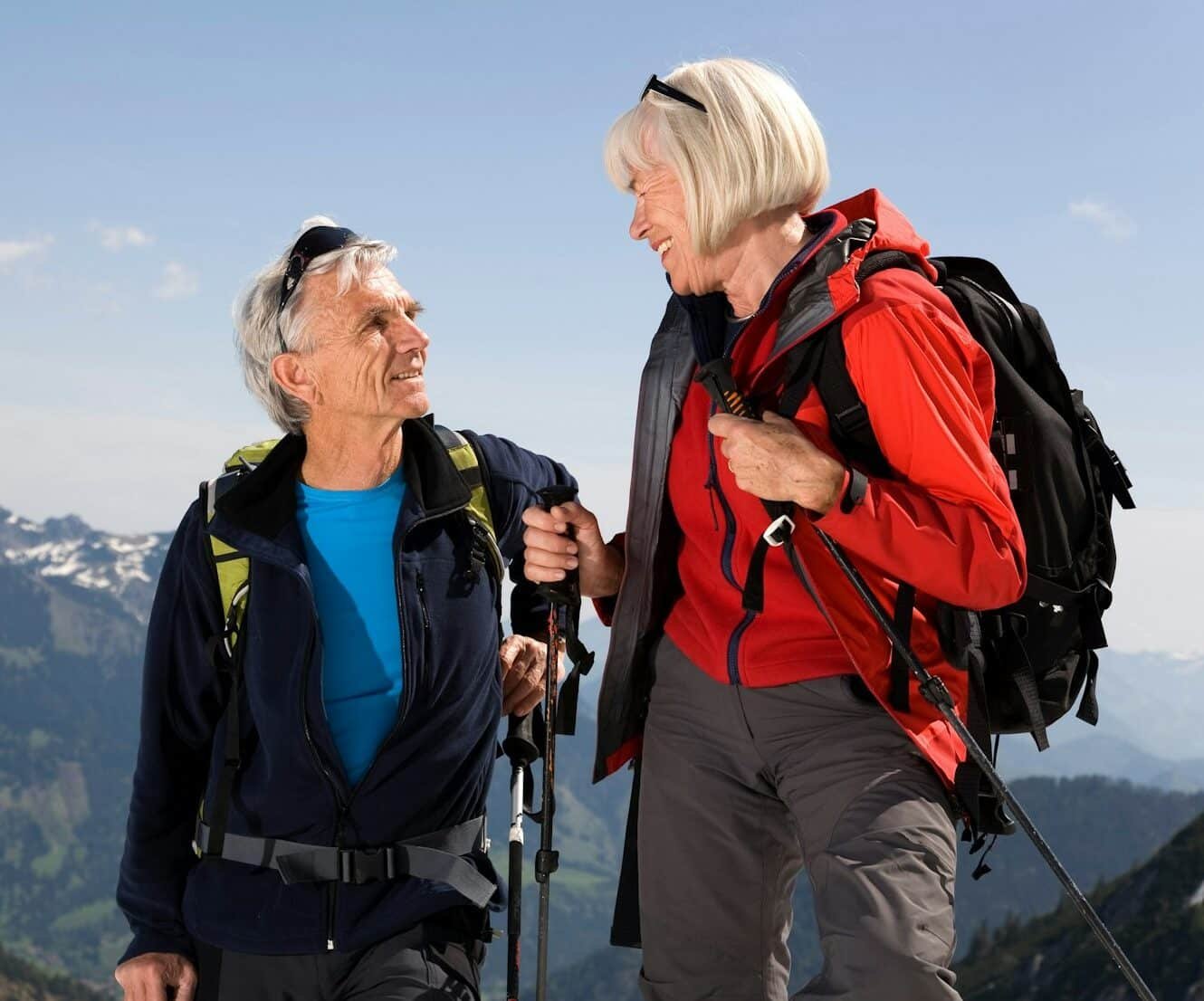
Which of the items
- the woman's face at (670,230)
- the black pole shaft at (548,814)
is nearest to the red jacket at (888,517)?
the woman's face at (670,230)

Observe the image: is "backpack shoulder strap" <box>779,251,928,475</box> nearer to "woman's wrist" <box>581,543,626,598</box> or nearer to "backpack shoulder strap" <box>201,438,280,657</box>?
"woman's wrist" <box>581,543,626,598</box>

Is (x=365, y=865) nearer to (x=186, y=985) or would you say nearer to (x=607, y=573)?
(x=186, y=985)

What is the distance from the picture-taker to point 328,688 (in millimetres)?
4594

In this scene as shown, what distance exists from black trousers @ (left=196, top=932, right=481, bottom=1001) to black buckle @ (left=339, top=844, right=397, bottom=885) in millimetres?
231

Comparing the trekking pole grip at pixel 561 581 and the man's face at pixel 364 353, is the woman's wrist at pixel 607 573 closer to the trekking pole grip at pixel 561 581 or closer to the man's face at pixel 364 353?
the trekking pole grip at pixel 561 581

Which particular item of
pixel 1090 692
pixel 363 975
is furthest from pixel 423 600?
pixel 1090 692

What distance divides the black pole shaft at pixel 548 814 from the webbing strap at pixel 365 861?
31 centimetres

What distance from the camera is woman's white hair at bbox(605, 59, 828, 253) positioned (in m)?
3.83

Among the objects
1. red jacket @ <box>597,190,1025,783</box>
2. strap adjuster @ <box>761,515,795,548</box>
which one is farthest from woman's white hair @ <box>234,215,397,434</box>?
strap adjuster @ <box>761,515,795,548</box>

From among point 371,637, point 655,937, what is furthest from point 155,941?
point 655,937

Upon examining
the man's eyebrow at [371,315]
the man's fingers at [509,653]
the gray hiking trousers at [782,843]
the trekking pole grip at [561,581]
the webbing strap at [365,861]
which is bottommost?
the webbing strap at [365,861]

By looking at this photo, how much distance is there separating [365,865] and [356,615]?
918 millimetres

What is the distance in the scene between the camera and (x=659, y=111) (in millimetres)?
3984

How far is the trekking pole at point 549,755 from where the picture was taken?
422cm
